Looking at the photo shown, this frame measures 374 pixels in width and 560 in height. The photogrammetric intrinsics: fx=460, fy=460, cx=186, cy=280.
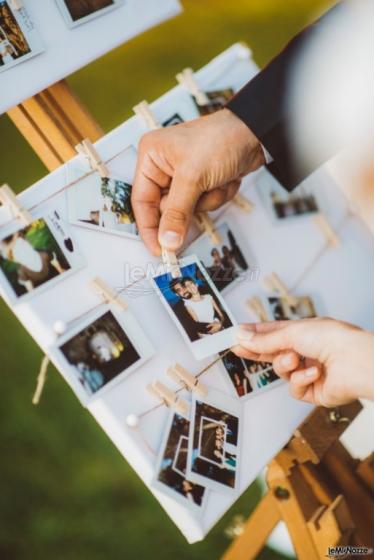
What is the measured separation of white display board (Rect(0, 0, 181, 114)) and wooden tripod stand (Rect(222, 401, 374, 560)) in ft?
3.35

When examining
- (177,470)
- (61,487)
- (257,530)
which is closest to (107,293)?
(177,470)

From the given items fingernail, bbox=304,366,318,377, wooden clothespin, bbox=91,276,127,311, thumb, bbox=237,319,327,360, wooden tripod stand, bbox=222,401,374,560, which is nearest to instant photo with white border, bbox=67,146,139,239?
wooden clothespin, bbox=91,276,127,311

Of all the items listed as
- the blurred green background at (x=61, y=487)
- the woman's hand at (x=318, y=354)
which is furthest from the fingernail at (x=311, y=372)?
Answer: the blurred green background at (x=61, y=487)

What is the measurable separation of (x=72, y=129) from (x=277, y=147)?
527 mm

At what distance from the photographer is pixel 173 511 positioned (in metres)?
0.97

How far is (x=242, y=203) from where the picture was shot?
1.27 metres

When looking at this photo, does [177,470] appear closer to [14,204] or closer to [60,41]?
[14,204]

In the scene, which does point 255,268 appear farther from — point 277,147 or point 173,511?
point 173,511

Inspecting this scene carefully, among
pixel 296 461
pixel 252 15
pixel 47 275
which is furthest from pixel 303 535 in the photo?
pixel 252 15

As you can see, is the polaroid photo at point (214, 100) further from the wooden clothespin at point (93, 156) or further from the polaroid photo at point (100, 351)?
the polaroid photo at point (100, 351)

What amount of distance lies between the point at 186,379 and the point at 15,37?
2.70 feet

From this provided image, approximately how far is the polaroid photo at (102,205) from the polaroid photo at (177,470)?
17.4 inches

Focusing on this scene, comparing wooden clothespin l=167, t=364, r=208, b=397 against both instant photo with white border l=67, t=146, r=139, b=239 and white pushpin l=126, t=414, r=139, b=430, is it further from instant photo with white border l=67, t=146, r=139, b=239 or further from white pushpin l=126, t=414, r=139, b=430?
instant photo with white border l=67, t=146, r=139, b=239

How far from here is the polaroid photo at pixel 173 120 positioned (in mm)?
1211
